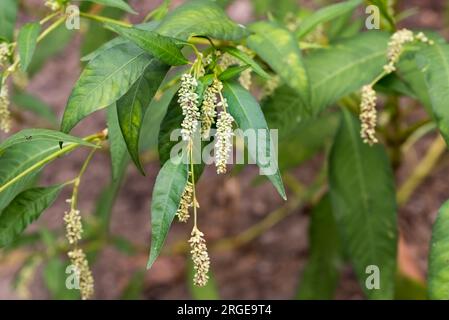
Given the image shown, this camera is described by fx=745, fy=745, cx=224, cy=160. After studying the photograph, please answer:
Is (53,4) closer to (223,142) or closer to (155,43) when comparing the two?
(155,43)

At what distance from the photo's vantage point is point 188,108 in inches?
40.0

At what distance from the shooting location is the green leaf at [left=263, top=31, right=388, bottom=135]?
1.49m

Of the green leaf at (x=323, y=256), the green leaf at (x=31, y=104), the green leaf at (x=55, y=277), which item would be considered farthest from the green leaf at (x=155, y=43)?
the green leaf at (x=31, y=104)

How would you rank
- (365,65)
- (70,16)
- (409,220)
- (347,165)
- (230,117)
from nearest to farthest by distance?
(230,117) < (70,16) < (365,65) < (347,165) < (409,220)

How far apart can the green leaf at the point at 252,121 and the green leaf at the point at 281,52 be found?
17cm

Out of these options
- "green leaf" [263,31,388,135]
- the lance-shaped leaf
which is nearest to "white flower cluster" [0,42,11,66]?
the lance-shaped leaf

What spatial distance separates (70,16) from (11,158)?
29 centimetres

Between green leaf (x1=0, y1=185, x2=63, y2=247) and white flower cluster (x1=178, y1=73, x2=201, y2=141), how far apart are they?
371mm

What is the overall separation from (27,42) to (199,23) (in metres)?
0.31

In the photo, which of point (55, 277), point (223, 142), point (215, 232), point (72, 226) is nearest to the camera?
point (223, 142)

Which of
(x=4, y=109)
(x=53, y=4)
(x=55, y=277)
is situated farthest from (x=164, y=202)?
(x=55, y=277)

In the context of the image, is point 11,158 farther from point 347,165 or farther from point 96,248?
point 96,248

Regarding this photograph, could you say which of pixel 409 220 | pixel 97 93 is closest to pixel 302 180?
pixel 409 220

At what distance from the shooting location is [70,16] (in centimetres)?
136
